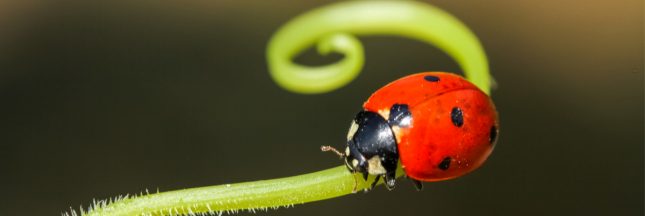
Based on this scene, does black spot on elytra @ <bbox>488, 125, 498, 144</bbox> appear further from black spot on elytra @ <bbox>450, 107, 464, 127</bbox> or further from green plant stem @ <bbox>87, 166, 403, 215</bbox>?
green plant stem @ <bbox>87, 166, 403, 215</bbox>

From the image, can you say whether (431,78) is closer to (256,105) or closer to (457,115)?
(457,115)

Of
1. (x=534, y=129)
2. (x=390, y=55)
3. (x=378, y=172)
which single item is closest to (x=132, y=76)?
(x=390, y=55)

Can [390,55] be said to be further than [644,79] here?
Yes

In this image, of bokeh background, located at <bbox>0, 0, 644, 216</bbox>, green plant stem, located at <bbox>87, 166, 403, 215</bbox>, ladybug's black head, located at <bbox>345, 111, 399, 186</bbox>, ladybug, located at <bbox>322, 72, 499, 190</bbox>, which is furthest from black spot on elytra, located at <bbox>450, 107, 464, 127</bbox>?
bokeh background, located at <bbox>0, 0, 644, 216</bbox>

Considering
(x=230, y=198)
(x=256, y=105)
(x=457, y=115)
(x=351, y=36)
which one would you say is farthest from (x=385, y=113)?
(x=256, y=105)

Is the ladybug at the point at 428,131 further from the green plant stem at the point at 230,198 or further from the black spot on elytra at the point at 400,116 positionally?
the green plant stem at the point at 230,198

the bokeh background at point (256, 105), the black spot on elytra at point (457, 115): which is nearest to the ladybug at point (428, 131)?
the black spot on elytra at point (457, 115)

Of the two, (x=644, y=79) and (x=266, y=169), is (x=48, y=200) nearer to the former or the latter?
(x=266, y=169)
